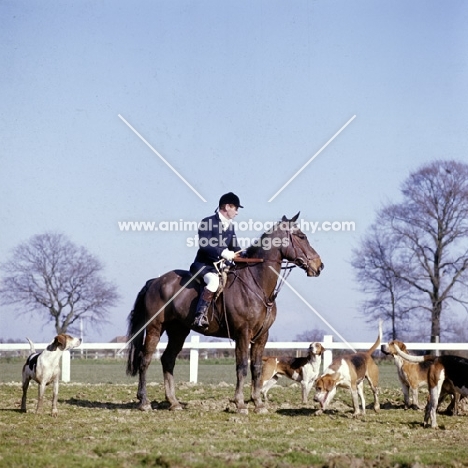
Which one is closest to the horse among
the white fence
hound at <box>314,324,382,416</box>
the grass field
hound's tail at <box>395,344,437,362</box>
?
the grass field

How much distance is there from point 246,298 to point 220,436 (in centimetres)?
349

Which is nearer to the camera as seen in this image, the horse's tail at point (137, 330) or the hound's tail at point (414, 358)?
the hound's tail at point (414, 358)

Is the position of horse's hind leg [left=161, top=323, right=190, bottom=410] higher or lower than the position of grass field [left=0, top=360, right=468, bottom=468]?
higher

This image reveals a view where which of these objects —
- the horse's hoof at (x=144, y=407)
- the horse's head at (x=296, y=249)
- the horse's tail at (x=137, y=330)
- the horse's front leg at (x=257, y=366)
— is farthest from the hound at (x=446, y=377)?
the horse's tail at (x=137, y=330)

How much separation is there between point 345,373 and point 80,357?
114 feet

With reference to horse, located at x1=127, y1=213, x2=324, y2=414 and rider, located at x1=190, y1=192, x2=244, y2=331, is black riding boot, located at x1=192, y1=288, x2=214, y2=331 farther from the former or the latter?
horse, located at x1=127, y1=213, x2=324, y2=414

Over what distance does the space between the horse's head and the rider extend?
0.81 meters

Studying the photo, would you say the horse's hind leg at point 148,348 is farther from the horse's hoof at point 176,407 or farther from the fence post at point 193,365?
the fence post at point 193,365

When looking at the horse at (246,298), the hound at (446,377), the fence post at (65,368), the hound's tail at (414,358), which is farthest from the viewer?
the fence post at (65,368)

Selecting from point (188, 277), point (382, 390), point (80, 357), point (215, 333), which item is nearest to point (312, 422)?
point (215, 333)

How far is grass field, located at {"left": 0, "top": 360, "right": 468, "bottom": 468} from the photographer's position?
27.2 ft

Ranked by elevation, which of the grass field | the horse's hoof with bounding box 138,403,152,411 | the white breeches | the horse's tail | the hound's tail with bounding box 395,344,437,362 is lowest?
Result: the grass field

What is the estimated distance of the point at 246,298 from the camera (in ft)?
44.2

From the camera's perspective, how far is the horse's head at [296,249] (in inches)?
536
